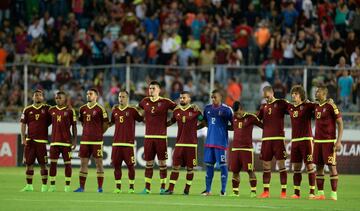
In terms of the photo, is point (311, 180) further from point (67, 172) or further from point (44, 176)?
point (44, 176)

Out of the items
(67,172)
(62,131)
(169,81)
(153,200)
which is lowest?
(153,200)

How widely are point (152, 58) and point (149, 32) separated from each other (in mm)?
1871

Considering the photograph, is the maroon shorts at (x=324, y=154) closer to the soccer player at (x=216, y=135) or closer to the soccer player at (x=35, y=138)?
the soccer player at (x=216, y=135)

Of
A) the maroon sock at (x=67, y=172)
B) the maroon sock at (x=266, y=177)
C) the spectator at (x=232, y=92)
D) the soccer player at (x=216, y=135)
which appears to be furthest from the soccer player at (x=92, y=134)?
the spectator at (x=232, y=92)

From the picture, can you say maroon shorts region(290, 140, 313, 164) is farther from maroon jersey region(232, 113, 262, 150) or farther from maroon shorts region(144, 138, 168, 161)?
maroon shorts region(144, 138, 168, 161)

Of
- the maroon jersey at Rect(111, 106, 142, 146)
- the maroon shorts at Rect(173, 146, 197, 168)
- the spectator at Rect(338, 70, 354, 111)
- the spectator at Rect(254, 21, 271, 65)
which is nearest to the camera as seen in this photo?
the maroon shorts at Rect(173, 146, 197, 168)

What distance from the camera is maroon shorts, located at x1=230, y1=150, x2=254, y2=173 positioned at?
2352 centimetres

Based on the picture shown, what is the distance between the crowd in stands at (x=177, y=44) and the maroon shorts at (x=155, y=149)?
25.9ft

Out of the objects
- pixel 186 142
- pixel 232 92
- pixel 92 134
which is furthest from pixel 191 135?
pixel 232 92

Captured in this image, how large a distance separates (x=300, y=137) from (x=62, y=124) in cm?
525

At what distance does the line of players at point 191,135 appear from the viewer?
23000 mm

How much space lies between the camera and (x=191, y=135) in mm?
24031

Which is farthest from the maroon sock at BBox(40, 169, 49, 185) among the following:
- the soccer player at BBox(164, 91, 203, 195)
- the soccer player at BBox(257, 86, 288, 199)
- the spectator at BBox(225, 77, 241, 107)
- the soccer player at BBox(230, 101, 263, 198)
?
the spectator at BBox(225, 77, 241, 107)

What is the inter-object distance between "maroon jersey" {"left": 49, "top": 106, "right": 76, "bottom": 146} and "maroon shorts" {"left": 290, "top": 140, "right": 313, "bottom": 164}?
194 inches
